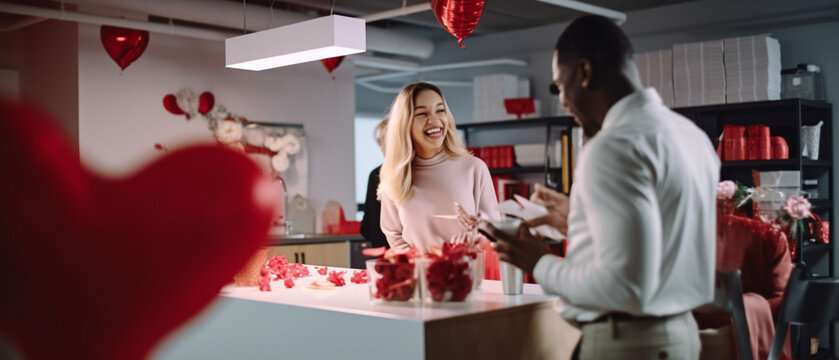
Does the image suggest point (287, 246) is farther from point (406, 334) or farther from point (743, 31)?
point (406, 334)

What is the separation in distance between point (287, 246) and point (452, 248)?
4272 mm

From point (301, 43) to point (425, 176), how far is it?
74 cm

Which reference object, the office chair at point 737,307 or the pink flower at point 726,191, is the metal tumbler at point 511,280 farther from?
the pink flower at point 726,191

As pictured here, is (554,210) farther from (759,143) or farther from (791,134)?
(791,134)

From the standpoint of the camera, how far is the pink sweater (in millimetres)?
3361

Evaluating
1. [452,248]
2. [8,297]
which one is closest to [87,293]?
[8,297]

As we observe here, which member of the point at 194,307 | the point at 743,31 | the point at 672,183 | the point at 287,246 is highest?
the point at 743,31

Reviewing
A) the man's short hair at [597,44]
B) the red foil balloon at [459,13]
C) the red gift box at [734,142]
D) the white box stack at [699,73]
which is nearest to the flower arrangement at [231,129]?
the red foil balloon at [459,13]

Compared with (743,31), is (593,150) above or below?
below

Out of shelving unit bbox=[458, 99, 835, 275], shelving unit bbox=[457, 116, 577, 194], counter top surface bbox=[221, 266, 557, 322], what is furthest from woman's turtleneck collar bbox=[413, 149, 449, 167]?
shelving unit bbox=[457, 116, 577, 194]

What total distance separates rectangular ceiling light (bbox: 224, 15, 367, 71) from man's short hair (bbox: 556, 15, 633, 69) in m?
1.49

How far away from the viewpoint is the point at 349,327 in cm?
208

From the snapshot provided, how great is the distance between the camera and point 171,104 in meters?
6.43

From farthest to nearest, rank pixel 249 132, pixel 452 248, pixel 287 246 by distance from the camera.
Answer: pixel 249 132
pixel 287 246
pixel 452 248
